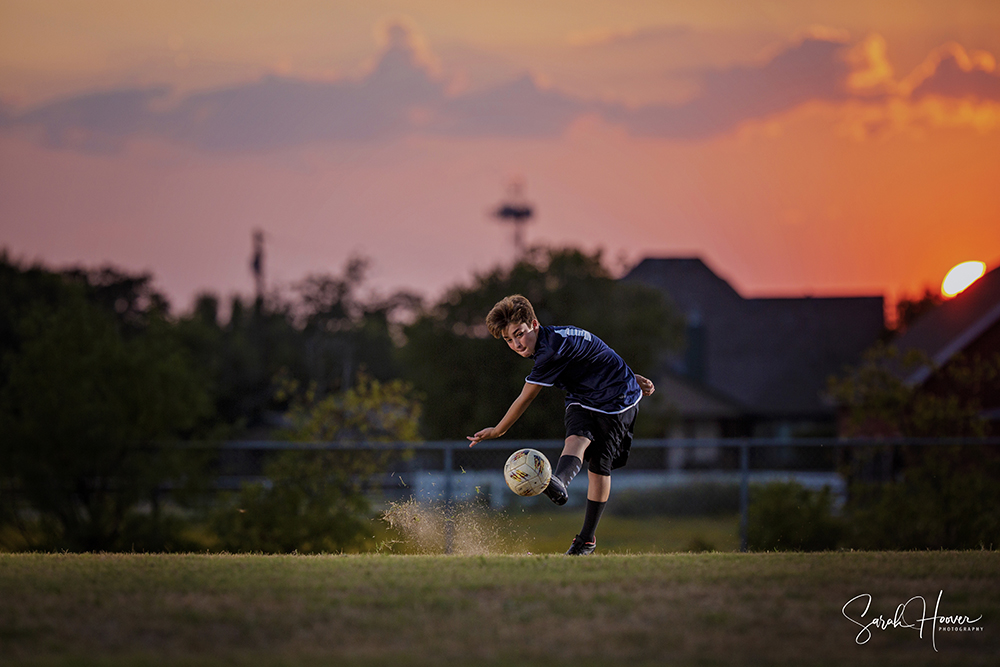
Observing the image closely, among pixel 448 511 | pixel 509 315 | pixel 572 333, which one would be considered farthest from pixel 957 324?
pixel 509 315

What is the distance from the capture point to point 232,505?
44.0ft

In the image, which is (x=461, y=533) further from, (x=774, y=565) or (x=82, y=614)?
(x=82, y=614)

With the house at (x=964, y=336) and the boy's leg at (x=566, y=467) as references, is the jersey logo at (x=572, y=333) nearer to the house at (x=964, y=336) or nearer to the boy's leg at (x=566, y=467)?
the boy's leg at (x=566, y=467)

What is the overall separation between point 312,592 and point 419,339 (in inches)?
937

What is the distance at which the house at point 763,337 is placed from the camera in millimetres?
47156

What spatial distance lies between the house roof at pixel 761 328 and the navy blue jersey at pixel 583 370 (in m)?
40.9

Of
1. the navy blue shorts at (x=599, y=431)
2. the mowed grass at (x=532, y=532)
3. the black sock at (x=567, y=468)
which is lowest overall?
the mowed grass at (x=532, y=532)

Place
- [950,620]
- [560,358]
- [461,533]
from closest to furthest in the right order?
[950,620], [560,358], [461,533]

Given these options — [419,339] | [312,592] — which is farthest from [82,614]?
[419,339]

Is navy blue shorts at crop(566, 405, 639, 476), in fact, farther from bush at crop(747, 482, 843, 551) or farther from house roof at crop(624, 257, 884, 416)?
house roof at crop(624, 257, 884, 416)

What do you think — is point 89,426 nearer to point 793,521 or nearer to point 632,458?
point 793,521

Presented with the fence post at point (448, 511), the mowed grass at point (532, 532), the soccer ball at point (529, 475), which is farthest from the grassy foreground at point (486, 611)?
the fence post at point (448, 511)

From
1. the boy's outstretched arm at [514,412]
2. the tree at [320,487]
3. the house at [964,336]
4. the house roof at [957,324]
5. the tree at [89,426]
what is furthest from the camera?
the house roof at [957,324]

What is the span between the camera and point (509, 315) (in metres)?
7.39
